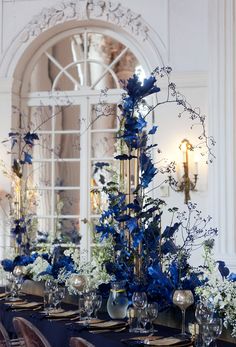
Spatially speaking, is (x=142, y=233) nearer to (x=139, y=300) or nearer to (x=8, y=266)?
(x=139, y=300)

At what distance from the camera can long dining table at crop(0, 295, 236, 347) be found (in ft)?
12.9

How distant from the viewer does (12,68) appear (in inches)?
355

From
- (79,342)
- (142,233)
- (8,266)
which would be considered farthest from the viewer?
(8,266)

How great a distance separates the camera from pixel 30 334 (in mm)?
3867

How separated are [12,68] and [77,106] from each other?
90 centimetres

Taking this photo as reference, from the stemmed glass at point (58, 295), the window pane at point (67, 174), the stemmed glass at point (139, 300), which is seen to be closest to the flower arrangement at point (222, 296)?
the stemmed glass at point (139, 300)


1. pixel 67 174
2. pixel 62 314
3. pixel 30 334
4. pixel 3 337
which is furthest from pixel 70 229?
pixel 30 334

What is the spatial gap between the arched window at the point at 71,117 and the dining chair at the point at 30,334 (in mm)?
4907

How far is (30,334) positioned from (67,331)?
0.45 meters

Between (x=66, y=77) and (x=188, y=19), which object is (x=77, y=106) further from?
(x=188, y=19)

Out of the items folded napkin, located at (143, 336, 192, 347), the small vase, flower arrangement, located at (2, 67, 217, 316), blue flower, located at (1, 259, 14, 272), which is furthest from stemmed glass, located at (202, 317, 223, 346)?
blue flower, located at (1, 259, 14, 272)

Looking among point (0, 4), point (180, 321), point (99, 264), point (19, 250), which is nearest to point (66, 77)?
point (0, 4)

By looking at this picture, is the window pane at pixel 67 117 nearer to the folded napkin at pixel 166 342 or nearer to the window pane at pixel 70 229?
the window pane at pixel 70 229

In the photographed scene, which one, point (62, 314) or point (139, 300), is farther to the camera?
point (62, 314)
